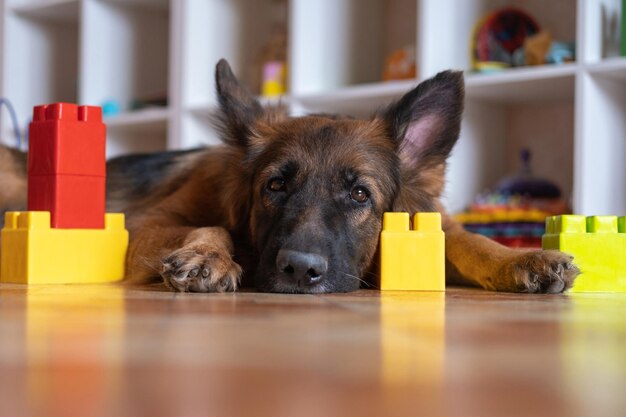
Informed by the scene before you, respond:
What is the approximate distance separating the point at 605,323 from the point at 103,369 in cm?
84

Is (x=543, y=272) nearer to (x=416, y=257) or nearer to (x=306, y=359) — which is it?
(x=416, y=257)

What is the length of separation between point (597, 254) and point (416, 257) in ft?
1.43

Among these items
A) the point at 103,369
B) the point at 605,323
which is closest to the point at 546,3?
the point at 605,323

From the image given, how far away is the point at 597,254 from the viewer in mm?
1986

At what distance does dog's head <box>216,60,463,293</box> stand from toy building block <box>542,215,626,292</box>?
0.46m

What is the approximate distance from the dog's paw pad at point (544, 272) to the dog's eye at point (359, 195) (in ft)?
1.39

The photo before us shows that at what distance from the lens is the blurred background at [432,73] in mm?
3475

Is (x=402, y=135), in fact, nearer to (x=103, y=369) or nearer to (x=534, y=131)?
(x=103, y=369)

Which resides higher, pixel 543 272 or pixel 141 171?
pixel 141 171

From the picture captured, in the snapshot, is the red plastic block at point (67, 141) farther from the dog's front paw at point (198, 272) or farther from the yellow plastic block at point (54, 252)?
the dog's front paw at point (198, 272)

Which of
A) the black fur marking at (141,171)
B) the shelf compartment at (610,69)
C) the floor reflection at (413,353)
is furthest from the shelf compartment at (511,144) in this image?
the floor reflection at (413,353)

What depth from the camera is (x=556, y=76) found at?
349 cm

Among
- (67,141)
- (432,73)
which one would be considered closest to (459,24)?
(432,73)

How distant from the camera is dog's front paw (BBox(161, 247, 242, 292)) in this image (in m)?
1.81
